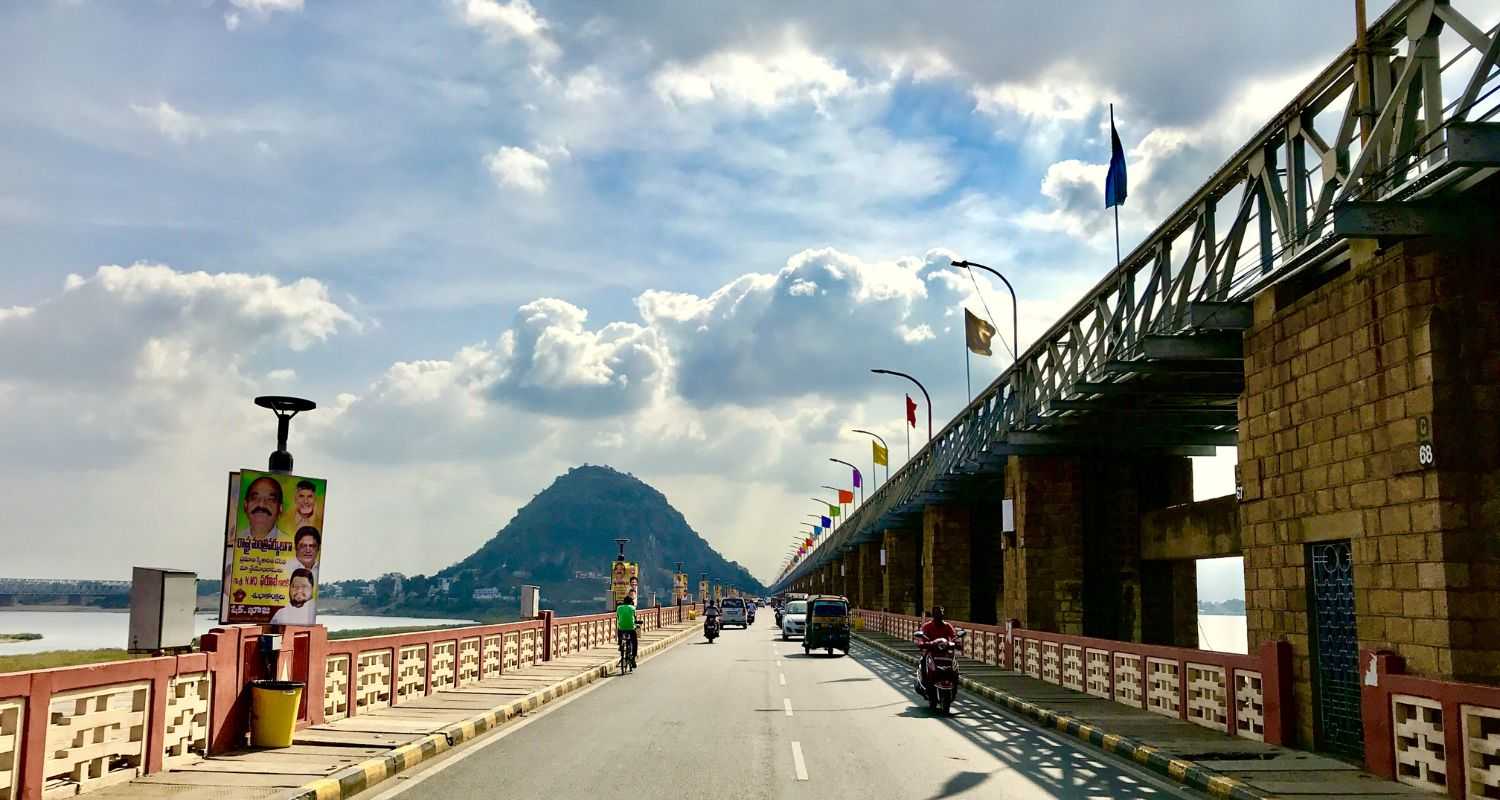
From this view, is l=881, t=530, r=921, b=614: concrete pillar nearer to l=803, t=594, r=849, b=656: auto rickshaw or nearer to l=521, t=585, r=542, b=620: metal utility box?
l=803, t=594, r=849, b=656: auto rickshaw

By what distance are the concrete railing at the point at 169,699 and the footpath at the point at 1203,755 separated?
33.5 feet

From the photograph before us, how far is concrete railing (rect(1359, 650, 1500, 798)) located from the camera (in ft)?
32.3

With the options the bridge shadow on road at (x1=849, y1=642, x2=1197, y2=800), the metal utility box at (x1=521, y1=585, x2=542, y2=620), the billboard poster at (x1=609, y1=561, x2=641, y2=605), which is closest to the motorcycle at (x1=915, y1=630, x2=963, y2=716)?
the bridge shadow on road at (x1=849, y1=642, x2=1197, y2=800)

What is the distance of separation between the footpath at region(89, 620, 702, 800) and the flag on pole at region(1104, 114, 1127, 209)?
14.0 meters

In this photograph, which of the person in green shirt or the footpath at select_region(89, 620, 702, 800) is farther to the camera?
the person in green shirt

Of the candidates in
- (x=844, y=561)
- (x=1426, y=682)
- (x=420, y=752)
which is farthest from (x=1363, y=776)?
(x=844, y=561)

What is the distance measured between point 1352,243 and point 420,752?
11875 mm

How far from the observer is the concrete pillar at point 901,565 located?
58.6 metres

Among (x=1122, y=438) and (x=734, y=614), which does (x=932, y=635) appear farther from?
(x=734, y=614)

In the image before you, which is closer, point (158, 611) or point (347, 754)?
point (158, 611)

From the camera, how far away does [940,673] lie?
1922 cm

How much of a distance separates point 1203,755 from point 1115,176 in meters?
12.3

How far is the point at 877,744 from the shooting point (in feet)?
48.8

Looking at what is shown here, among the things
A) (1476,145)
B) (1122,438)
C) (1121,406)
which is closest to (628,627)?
(1122,438)
